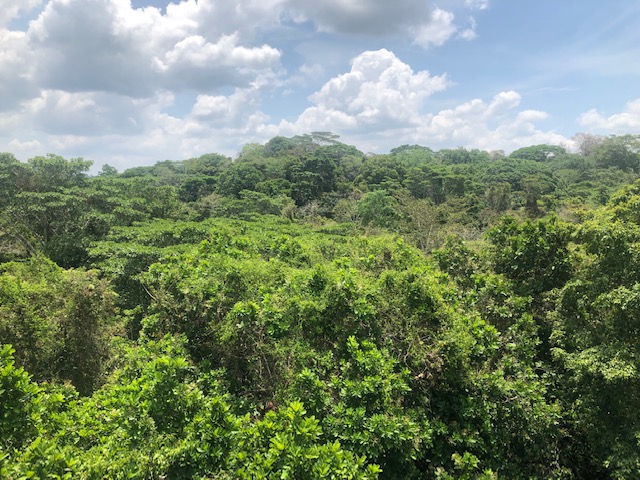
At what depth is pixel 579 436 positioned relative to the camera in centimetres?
691

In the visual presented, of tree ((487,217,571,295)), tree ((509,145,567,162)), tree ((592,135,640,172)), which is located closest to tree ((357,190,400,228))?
tree ((487,217,571,295))

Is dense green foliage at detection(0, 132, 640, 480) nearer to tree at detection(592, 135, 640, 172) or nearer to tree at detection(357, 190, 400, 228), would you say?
tree at detection(357, 190, 400, 228)

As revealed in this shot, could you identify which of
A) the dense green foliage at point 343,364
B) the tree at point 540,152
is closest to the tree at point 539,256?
the dense green foliage at point 343,364

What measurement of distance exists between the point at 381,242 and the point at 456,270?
90.1 inches

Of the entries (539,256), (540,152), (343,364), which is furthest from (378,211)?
(540,152)

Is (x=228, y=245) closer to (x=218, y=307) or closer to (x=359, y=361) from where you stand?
(x=218, y=307)

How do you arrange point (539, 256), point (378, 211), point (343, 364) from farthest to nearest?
point (378, 211) < point (539, 256) < point (343, 364)

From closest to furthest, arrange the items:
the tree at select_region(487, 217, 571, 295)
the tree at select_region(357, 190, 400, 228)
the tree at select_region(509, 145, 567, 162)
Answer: the tree at select_region(487, 217, 571, 295) → the tree at select_region(357, 190, 400, 228) → the tree at select_region(509, 145, 567, 162)

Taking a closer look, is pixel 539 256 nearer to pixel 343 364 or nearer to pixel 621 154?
pixel 343 364

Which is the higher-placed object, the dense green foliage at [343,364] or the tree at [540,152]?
the tree at [540,152]

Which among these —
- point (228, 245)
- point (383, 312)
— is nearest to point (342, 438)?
point (383, 312)

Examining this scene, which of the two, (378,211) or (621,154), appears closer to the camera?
(378,211)

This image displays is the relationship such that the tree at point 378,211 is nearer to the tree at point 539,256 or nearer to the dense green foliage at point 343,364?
the dense green foliage at point 343,364

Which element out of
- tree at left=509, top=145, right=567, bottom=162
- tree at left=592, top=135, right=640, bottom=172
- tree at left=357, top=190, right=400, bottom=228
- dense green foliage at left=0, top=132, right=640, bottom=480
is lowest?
dense green foliage at left=0, top=132, right=640, bottom=480
